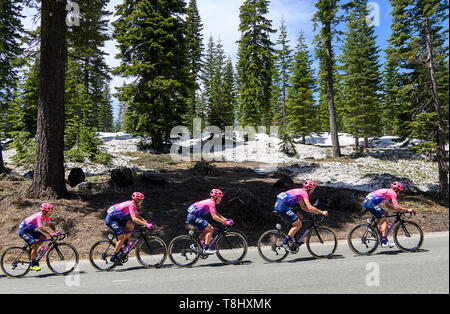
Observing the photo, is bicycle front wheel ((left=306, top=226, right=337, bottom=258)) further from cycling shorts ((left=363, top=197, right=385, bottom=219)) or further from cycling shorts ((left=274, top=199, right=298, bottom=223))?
cycling shorts ((left=363, top=197, right=385, bottom=219))

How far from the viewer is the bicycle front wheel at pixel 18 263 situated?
273 inches

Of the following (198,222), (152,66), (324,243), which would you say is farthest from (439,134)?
(152,66)

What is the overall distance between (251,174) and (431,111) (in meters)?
11.4

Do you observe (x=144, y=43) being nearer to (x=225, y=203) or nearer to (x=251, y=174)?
(x=251, y=174)

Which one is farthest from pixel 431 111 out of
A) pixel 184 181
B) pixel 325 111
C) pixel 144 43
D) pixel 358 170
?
pixel 325 111

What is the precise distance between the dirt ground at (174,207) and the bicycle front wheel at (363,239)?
287 cm

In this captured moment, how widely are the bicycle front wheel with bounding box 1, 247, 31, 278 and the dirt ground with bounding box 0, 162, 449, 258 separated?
54.3 inches

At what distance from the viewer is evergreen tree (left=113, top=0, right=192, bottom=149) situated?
914 inches

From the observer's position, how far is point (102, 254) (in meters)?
7.07

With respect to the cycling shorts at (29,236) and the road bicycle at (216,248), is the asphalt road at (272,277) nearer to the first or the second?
the road bicycle at (216,248)

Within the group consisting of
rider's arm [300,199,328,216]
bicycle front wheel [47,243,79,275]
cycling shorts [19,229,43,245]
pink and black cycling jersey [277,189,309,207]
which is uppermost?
pink and black cycling jersey [277,189,309,207]

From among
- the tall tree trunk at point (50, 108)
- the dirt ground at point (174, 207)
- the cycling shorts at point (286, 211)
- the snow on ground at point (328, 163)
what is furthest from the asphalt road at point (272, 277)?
the snow on ground at point (328, 163)

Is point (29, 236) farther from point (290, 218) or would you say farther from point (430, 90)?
point (430, 90)

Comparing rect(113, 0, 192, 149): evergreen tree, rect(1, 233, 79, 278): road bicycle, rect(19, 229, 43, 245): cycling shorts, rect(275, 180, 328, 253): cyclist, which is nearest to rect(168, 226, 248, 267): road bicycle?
rect(275, 180, 328, 253): cyclist
